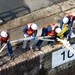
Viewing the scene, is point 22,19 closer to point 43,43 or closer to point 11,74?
point 43,43

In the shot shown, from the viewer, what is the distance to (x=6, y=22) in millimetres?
11820

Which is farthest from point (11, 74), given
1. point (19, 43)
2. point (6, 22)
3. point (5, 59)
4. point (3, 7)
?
point (3, 7)

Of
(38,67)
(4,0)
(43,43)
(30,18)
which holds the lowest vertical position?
(38,67)

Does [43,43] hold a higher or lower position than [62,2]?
lower

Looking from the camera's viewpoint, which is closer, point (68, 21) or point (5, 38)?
point (5, 38)

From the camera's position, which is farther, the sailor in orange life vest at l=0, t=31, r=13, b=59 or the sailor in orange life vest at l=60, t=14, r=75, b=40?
the sailor in orange life vest at l=60, t=14, r=75, b=40

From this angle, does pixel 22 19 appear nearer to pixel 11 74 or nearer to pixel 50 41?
pixel 50 41

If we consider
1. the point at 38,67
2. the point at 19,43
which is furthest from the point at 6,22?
the point at 38,67

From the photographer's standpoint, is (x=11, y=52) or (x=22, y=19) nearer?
(x=11, y=52)

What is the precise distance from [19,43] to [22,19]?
1611 millimetres

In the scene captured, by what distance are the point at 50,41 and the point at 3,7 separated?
3.16 m

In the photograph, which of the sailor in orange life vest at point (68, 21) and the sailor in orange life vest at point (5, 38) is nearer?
the sailor in orange life vest at point (5, 38)

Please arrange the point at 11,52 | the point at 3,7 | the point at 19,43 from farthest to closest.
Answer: the point at 3,7 < the point at 19,43 < the point at 11,52

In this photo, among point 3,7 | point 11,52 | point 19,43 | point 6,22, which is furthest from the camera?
point 3,7
